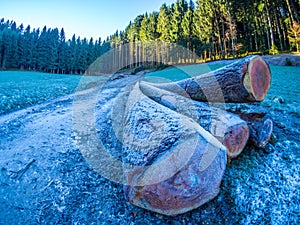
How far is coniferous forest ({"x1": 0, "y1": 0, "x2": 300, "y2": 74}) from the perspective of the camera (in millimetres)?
21672

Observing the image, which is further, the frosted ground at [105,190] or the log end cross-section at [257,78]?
the log end cross-section at [257,78]

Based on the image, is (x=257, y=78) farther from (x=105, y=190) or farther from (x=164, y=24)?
(x=164, y=24)

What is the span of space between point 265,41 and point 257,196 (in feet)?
90.7

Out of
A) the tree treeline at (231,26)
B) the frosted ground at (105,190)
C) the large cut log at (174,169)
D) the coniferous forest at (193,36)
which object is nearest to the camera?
the large cut log at (174,169)

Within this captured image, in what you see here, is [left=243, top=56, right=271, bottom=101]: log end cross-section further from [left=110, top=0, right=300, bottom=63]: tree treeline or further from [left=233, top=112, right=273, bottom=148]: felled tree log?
[left=110, top=0, right=300, bottom=63]: tree treeline

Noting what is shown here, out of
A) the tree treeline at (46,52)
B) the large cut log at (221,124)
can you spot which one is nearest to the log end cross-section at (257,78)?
the large cut log at (221,124)

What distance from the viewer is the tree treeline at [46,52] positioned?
33344 millimetres

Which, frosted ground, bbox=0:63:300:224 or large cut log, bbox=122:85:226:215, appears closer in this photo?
large cut log, bbox=122:85:226:215

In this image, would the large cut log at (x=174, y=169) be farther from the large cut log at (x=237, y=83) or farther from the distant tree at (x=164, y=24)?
the distant tree at (x=164, y=24)

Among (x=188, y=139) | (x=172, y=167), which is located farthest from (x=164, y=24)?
(x=172, y=167)

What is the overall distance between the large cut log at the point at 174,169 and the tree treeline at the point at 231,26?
820 inches

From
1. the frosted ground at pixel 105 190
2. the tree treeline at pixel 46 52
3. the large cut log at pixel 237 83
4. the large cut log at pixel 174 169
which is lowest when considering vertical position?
the frosted ground at pixel 105 190

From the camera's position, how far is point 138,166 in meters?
1.43

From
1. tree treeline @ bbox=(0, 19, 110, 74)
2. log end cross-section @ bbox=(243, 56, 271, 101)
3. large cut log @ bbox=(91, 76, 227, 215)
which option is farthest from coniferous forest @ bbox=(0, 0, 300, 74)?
large cut log @ bbox=(91, 76, 227, 215)
